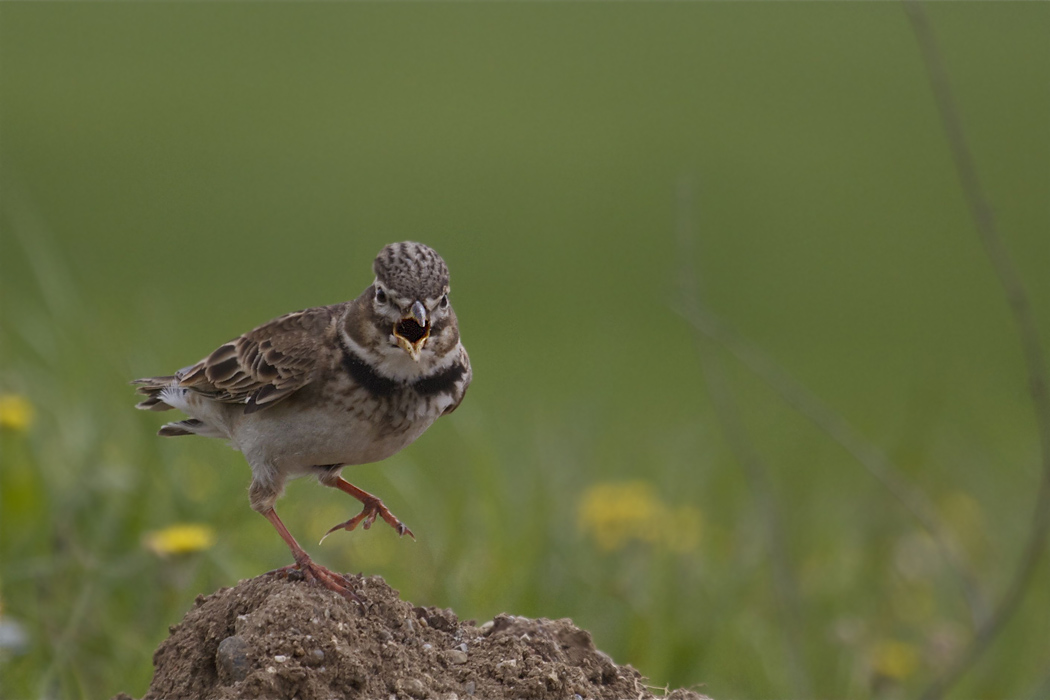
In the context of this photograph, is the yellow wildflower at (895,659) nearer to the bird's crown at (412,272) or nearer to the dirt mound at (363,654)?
the dirt mound at (363,654)

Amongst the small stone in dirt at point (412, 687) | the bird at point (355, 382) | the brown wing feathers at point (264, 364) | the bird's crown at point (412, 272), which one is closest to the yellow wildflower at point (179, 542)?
the brown wing feathers at point (264, 364)

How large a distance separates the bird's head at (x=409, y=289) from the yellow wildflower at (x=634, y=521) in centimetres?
377

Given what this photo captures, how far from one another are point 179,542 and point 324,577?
2.08 meters

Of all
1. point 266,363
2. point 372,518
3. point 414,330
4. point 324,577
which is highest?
point 266,363

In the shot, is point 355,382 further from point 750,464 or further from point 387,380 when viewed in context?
point 750,464

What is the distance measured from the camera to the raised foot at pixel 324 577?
4023 mm

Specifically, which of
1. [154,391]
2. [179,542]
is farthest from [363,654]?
[154,391]

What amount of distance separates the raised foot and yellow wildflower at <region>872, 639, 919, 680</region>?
3.62 metres

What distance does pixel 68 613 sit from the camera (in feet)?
20.9

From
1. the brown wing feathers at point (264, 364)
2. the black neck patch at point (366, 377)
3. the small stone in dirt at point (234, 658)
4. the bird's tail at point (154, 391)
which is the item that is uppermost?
the bird's tail at point (154, 391)

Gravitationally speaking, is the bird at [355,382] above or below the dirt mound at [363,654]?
above

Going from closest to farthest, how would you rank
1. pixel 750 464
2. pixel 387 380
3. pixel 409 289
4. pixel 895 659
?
1. pixel 409 289
2. pixel 387 380
3. pixel 750 464
4. pixel 895 659

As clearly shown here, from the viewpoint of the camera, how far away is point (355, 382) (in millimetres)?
4703

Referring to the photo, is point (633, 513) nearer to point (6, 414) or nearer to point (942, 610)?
point (942, 610)
